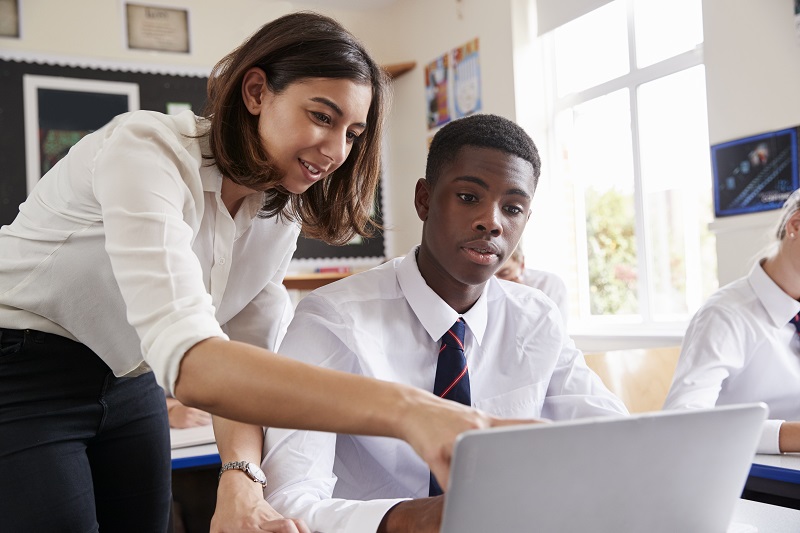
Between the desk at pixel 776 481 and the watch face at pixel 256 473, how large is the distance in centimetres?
86

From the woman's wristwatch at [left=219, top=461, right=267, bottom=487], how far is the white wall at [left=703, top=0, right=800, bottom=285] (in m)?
2.60

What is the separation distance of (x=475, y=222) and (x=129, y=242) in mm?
585

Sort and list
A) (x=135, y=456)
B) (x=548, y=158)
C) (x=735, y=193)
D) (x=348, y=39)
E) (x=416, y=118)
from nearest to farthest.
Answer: (x=348, y=39), (x=135, y=456), (x=735, y=193), (x=548, y=158), (x=416, y=118)

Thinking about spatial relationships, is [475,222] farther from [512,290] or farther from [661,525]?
[661,525]

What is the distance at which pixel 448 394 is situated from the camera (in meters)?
1.12

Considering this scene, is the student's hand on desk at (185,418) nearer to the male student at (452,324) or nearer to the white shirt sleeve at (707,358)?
the male student at (452,324)

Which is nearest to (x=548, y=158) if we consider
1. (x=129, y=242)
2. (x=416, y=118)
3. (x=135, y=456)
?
(x=416, y=118)

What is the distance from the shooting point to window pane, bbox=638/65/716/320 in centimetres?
389

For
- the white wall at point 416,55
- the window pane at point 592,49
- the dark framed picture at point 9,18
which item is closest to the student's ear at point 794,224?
the window pane at point 592,49

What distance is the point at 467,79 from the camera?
511cm

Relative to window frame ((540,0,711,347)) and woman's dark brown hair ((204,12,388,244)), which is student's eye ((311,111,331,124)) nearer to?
woman's dark brown hair ((204,12,388,244))

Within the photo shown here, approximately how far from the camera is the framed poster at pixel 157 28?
16.9 feet

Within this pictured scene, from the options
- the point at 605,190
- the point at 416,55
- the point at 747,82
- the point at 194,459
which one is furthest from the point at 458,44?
the point at 194,459

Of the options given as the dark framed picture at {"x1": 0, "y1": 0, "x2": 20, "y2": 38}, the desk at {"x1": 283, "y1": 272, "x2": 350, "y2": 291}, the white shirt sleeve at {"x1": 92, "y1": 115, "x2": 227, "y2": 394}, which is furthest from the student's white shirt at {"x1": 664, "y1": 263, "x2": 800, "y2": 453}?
the dark framed picture at {"x1": 0, "y1": 0, "x2": 20, "y2": 38}
